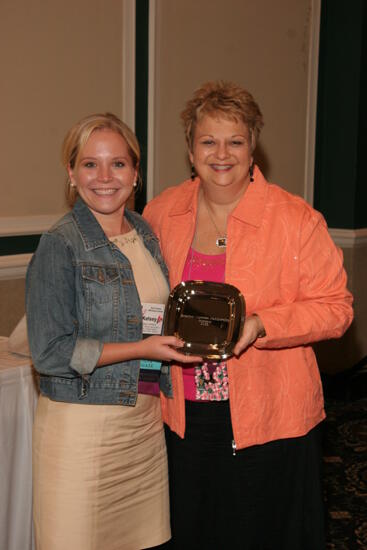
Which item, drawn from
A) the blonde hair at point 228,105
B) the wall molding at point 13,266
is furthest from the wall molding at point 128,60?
the blonde hair at point 228,105

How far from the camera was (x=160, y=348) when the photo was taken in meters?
1.89

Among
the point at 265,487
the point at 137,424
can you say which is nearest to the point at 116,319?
the point at 137,424

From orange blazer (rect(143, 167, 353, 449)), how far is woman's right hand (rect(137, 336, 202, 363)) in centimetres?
26

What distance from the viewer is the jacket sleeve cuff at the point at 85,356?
73.4 inches

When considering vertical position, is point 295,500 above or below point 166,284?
below

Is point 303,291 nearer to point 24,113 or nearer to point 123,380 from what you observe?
point 123,380

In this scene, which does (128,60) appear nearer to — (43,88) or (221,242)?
(43,88)

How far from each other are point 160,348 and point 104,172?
50cm

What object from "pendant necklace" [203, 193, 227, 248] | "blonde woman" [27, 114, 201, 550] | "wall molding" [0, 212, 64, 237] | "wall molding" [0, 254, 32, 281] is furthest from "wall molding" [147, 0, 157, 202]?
"blonde woman" [27, 114, 201, 550]

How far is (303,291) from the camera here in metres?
2.16

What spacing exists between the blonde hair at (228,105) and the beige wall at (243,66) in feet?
6.26

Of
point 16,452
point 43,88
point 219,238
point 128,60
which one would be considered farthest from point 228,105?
point 128,60

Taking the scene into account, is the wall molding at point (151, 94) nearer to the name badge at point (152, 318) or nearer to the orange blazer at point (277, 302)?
the orange blazer at point (277, 302)

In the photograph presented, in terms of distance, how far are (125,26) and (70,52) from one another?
0.44 m
